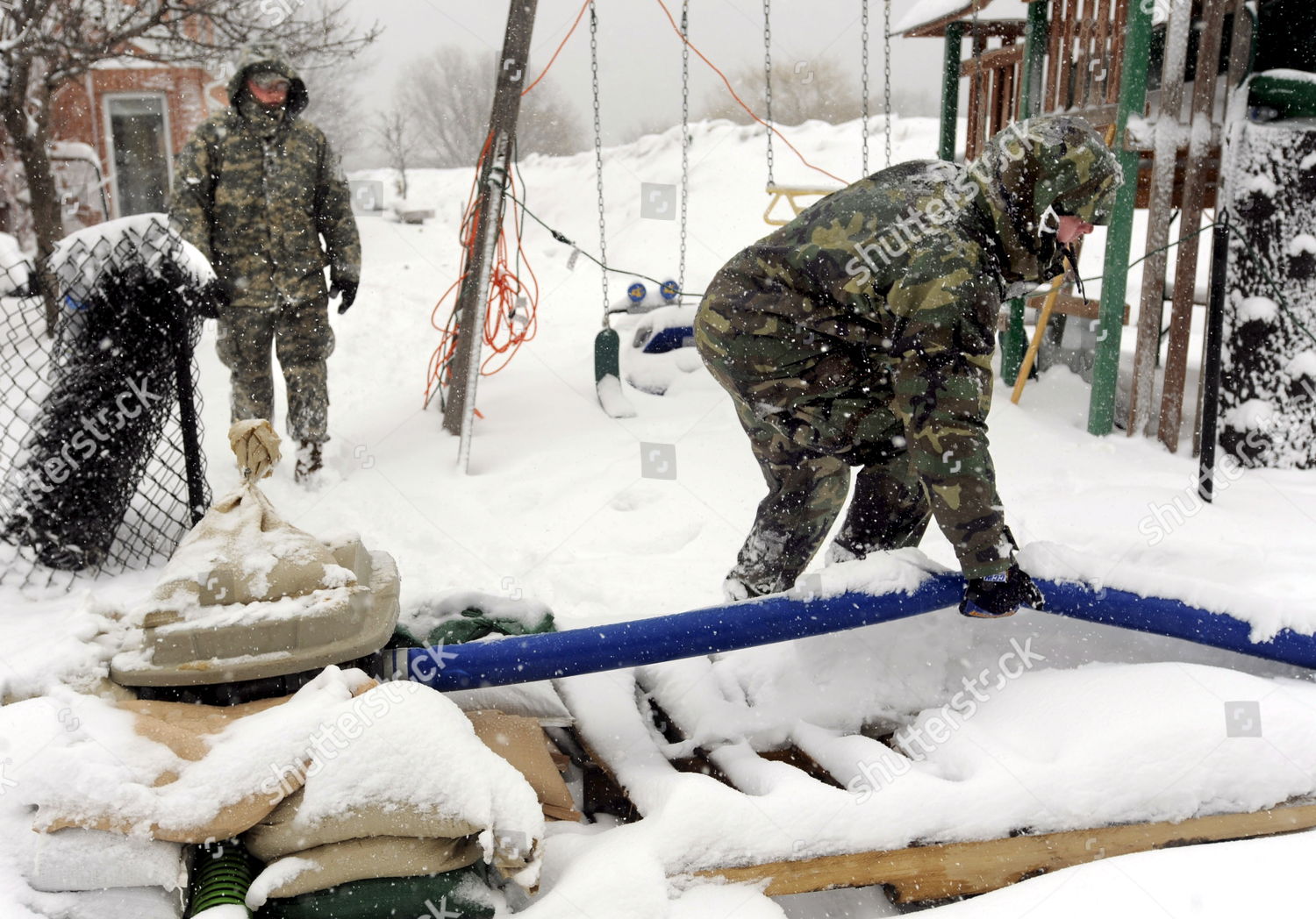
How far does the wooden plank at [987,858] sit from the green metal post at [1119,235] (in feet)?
10.2

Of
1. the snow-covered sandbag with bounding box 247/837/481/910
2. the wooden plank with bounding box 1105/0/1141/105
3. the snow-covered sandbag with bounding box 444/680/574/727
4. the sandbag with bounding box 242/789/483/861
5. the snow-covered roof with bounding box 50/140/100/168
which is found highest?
the wooden plank with bounding box 1105/0/1141/105

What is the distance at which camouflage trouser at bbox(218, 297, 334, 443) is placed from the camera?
4.95 meters

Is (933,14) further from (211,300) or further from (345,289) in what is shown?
(211,300)

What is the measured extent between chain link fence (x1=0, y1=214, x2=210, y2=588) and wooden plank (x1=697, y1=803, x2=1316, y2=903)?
2.61 m

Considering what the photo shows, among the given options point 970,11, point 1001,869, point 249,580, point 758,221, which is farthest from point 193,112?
point 1001,869

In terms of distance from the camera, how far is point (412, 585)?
3.82m

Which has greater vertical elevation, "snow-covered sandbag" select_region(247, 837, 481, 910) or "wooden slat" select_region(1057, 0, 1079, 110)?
"wooden slat" select_region(1057, 0, 1079, 110)

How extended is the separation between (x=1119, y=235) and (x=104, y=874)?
4801 millimetres

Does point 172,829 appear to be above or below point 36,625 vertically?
above

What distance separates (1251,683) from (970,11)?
5.69 meters

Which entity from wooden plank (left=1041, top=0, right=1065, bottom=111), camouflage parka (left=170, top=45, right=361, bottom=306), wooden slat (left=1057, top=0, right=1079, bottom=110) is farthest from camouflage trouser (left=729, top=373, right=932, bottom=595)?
wooden plank (left=1041, top=0, right=1065, bottom=111)

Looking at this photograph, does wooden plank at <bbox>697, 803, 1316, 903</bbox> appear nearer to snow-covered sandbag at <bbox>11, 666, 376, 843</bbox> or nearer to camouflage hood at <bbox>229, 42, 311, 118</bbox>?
snow-covered sandbag at <bbox>11, 666, 376, 843</bbox>

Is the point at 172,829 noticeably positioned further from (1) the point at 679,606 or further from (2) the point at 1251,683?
(2) the point at 1251,683

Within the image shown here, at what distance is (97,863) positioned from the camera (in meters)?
1.63
